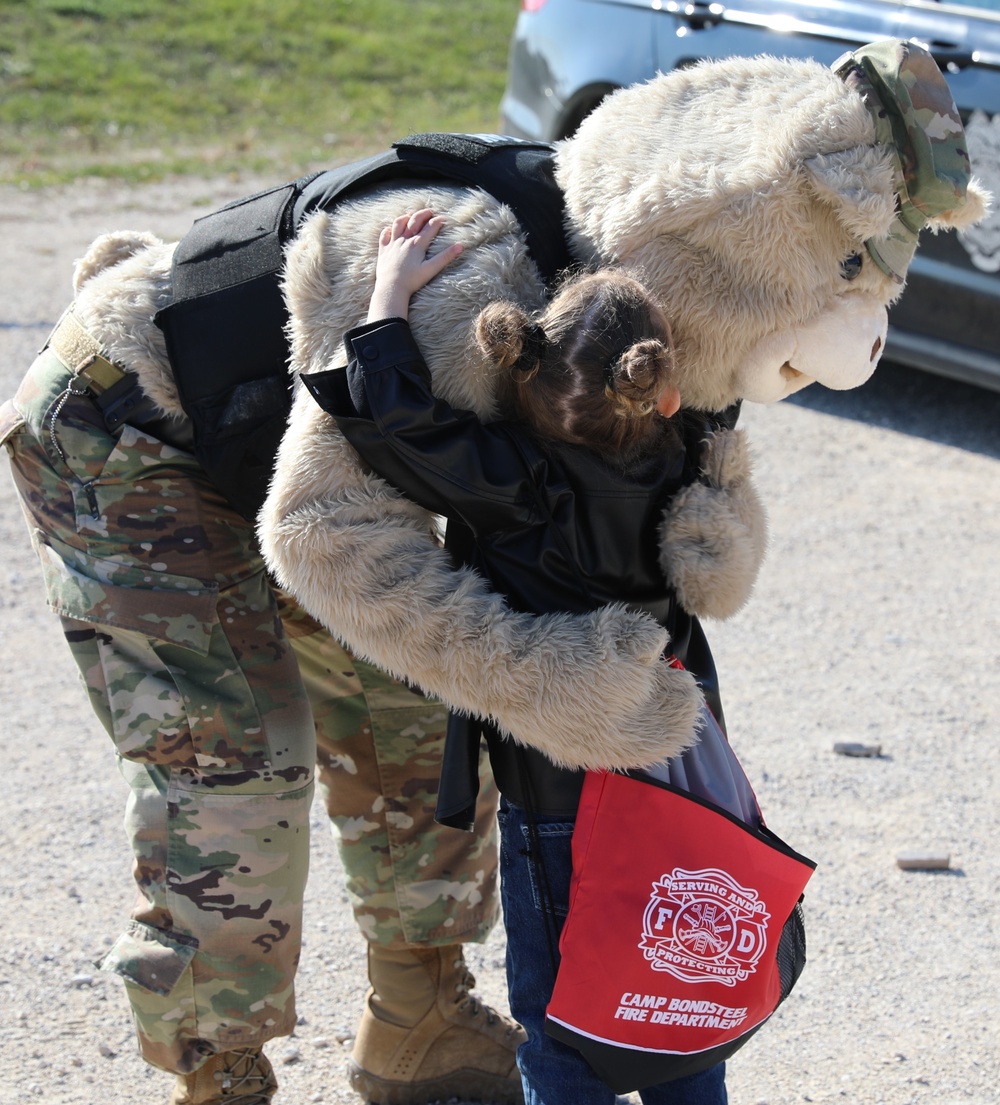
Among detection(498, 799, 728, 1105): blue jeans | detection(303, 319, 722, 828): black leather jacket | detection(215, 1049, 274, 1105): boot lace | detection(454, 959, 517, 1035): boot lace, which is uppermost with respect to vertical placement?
detection(303, 319, 722, 828): black leather jacket

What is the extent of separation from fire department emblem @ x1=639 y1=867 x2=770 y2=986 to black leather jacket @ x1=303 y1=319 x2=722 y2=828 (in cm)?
18

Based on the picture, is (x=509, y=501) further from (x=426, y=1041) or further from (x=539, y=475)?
(x=426, y=1041)

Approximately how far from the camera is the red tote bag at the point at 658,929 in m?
1.67

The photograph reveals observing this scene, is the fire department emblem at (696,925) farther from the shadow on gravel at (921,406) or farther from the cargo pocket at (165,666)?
the shadow on gravel at (921,406)

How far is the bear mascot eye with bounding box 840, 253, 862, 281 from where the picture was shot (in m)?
1.73

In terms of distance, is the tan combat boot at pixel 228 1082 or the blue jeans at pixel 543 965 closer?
the blue jeans at pixel 543 965

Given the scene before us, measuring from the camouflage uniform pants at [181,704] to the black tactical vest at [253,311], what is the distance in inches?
4.9

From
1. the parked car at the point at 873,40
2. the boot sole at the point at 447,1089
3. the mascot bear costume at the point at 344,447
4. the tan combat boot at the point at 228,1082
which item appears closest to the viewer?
the mascot bear costume at the point at 344,447

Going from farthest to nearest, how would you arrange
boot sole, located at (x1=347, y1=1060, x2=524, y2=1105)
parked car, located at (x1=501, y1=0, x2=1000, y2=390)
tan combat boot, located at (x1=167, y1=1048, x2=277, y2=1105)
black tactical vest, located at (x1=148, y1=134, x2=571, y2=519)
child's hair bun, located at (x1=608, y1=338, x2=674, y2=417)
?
parked car, located at (x1=501, y1=0, x2=1000, y2=390) < boot sole, located at (x1=347, y1=1060, x2=524, y2=1105) < tan combat boot, located at (x1=167, y1=1048, x2=277, y2=1105) < black tactical vest, located at (x1=148, y1=134, x2=571, y2=519) < child's hair bun, located at (x1=608, y1=338, x2=674, y2=417)

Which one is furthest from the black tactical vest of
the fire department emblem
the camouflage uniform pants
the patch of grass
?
the patch of grass

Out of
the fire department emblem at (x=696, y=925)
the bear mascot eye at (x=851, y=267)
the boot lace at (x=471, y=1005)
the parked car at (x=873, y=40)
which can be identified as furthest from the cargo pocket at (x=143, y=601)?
the parked car at (x=873, y=40)

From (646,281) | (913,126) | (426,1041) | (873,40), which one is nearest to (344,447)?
(646,281)

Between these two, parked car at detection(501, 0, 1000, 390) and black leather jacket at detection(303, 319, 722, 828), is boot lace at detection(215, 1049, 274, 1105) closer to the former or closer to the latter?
black leather jacket at detection(303, 319, 722, 828)

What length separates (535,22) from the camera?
18.7 ft
